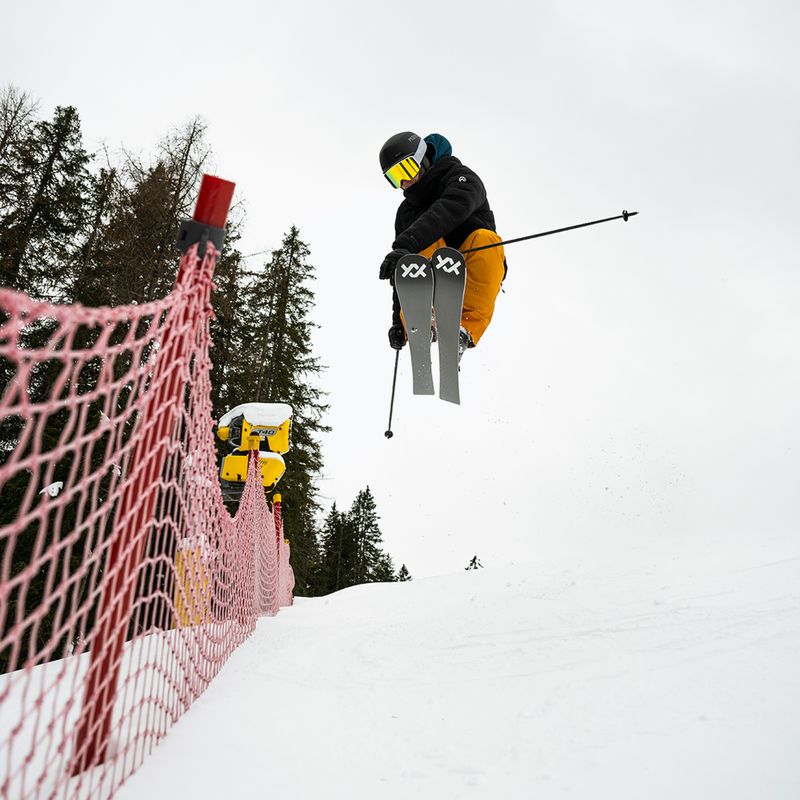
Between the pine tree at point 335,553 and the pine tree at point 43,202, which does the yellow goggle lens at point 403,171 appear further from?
the pine tree at point 335,553

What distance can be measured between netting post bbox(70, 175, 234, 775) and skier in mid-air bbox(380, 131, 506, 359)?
8.78 feet

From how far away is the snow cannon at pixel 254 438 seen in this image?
7.70 metres

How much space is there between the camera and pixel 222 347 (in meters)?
16.1

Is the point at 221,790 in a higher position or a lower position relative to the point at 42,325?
lower

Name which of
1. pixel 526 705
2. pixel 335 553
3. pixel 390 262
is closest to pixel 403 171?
pixel 390 262

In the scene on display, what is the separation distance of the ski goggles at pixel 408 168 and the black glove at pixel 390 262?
0.79 meters

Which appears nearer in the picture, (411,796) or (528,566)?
(411,796)

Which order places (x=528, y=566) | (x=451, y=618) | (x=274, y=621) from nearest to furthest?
(x=451, y=618) → (x=274, y=621) → (x=528, y=566)

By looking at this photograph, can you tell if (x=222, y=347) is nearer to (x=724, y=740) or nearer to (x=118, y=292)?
(x=118, y=292)

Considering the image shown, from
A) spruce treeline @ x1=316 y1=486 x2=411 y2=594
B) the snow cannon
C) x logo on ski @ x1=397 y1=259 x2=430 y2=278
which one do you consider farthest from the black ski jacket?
spruce treeline @ x1=316 y1=486 x2=411 y2=594

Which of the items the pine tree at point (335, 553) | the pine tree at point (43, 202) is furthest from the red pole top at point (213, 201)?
the pine tree at point (335, 553)

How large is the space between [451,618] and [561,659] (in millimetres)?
1412

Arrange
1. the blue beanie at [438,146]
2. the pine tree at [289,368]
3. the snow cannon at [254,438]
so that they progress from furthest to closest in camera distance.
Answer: the pine tree at [289,368] < the snow cannon at [254,438] < the blue beanie at [438,146]

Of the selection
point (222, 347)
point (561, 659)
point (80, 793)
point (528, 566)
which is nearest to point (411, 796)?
point (80, 793)
